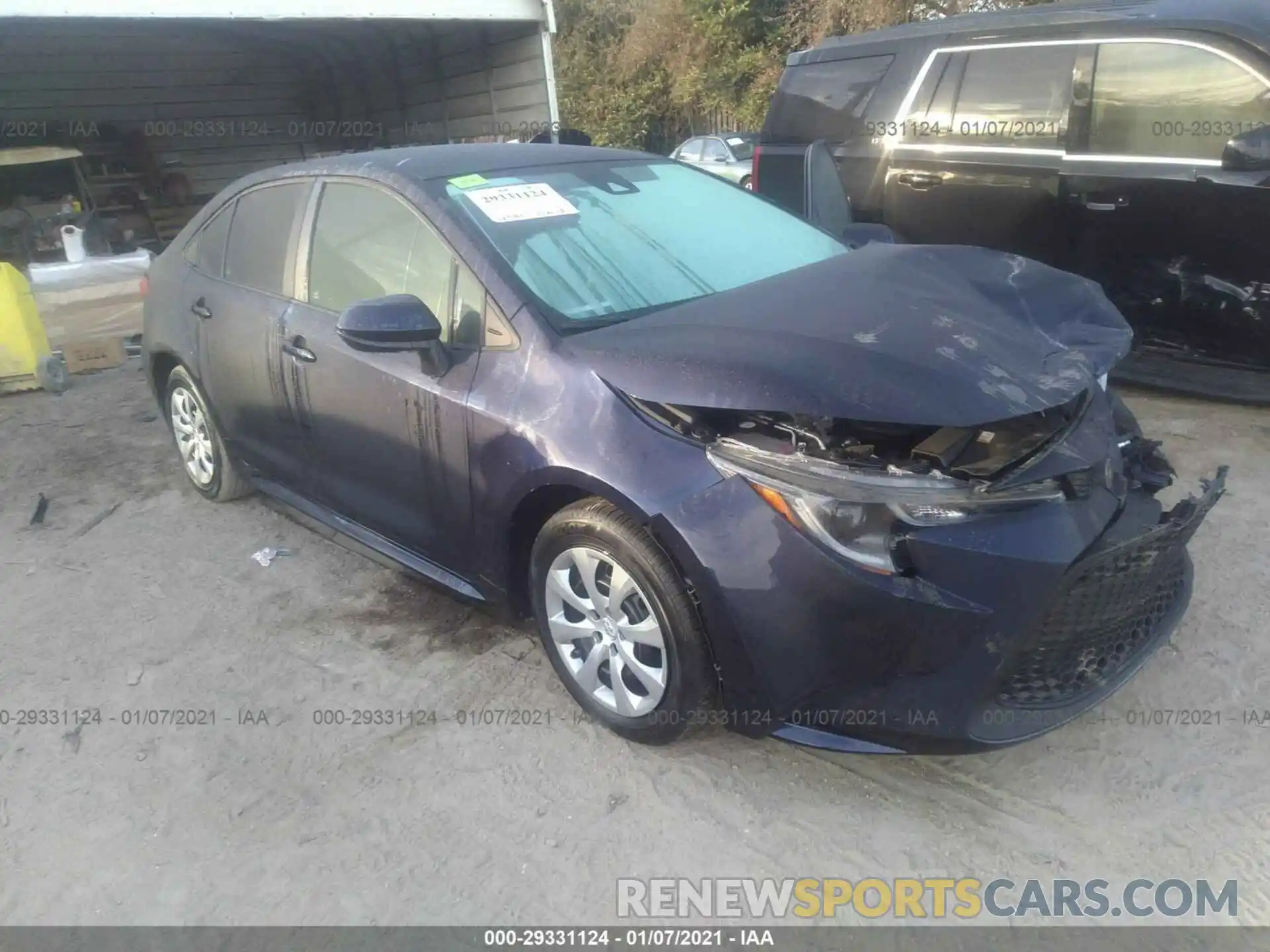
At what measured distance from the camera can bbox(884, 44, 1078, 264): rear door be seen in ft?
16.1

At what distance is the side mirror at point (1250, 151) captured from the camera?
13.1ft

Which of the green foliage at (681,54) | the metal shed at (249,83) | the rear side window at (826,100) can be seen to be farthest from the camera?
the green foliage at (681,54)

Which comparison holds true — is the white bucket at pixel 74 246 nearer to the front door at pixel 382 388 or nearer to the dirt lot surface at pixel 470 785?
the dirt lot surface at pixel 470 785

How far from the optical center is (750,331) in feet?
8.11

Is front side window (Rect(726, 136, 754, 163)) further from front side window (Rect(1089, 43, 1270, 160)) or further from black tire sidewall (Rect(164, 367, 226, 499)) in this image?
black tire sidewall (Rect(164, 367, 226, 499))

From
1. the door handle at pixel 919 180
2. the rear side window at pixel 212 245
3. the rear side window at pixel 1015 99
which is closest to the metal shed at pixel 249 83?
the rear side window at pixel 212 245

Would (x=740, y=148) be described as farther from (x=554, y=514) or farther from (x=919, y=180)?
(x=554, y=514)

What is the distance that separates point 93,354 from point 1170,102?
752 centimetres

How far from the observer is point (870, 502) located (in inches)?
85.1

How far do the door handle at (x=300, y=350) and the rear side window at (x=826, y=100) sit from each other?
3703 millimetres

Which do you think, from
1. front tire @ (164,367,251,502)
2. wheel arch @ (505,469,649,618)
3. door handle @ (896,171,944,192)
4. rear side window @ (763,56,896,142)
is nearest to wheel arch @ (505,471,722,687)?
wheel arch @ (505,469,649,618)

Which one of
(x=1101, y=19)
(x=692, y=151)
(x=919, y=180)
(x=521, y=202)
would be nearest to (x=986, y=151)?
(x=919, y=180)

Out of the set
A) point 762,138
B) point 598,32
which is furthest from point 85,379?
point 598,32

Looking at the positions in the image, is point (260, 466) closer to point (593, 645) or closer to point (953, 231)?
point (593, 645)
